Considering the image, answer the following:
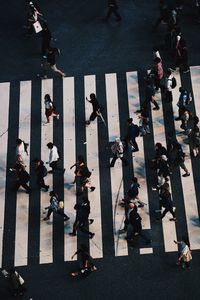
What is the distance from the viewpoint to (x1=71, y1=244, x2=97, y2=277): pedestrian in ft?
72.5

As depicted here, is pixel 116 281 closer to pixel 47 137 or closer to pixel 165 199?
pixel 165 199

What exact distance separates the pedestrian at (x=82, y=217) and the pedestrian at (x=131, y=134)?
3.35 m

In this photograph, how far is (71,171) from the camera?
26.3m

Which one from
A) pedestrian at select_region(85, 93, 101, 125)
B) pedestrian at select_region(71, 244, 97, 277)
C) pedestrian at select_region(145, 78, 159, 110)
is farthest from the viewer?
pedestrian at select_region(145, 78, 159, 110)

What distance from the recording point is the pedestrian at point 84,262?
22.1m

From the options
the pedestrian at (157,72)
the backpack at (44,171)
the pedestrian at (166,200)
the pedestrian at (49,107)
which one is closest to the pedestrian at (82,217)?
the backpack at (44,171)

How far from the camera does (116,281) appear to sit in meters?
22.9

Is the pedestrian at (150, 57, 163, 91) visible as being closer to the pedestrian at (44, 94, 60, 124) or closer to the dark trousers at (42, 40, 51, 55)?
the pedestrian at (44, 94, 60, 124)

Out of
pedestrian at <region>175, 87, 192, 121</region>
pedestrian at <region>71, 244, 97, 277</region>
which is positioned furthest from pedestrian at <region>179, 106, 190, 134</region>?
pedestrian at <region>71, 244, 97, 277</region>

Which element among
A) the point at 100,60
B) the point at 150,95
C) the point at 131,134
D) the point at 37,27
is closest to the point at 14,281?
the point at 131,134

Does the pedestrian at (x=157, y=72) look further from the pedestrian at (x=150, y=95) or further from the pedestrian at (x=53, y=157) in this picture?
the pedestrian at (x=53, y=157)

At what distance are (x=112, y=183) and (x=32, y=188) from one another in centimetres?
304

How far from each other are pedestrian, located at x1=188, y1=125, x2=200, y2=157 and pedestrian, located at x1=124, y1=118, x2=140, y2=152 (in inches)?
79.1

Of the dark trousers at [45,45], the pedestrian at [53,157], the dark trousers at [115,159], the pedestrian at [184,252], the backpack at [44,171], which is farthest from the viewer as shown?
the dark trousers at [45,45]
